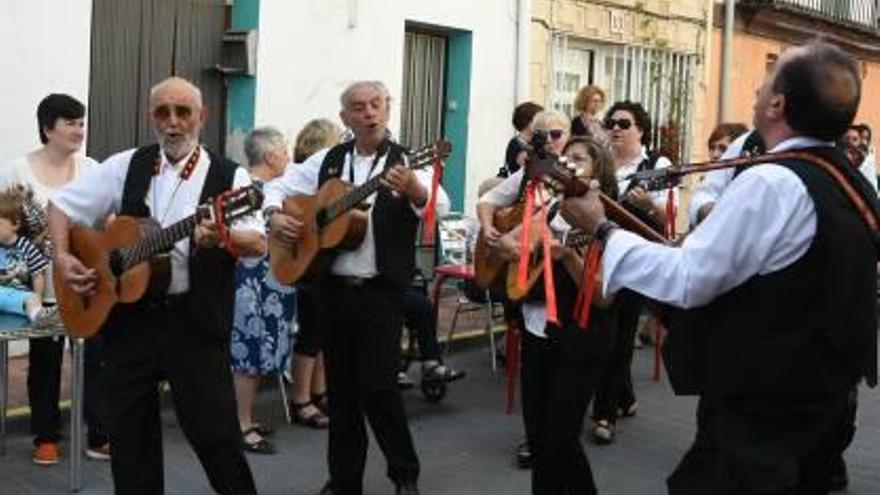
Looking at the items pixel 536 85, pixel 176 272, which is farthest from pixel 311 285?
pixel 536 85

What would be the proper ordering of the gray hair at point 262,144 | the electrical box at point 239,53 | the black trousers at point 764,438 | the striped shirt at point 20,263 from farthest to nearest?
the electrical box at point 239,53
the gray hair at point 262,144
the striped shirt at point 20,263
the black trousers at point 764,438

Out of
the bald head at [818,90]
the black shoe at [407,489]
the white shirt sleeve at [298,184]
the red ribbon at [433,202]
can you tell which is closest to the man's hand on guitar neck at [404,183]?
the red ribbon at [433,202]

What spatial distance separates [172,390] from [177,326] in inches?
9.6

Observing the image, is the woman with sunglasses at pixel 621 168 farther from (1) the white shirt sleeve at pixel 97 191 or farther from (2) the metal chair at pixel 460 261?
(1) the white shirt sleeve at pixel 97 191

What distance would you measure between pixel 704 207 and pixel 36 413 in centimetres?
346

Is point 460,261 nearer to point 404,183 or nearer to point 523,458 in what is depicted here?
point 523,458

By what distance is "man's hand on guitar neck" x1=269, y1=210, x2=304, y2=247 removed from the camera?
5.58 metres

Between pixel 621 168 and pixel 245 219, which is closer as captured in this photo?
pixel 245 219

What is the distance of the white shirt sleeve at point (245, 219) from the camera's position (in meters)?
4.52

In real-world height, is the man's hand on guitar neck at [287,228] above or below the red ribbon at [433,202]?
below

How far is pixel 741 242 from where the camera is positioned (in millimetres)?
3074

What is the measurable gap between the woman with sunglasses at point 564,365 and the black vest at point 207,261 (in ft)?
4.15

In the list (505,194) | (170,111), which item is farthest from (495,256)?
(170,111)

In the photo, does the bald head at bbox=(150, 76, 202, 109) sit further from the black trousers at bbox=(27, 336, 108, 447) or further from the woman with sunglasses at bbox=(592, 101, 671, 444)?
the woman with sunglasses at bbox=(592, 101, 671, 444)
